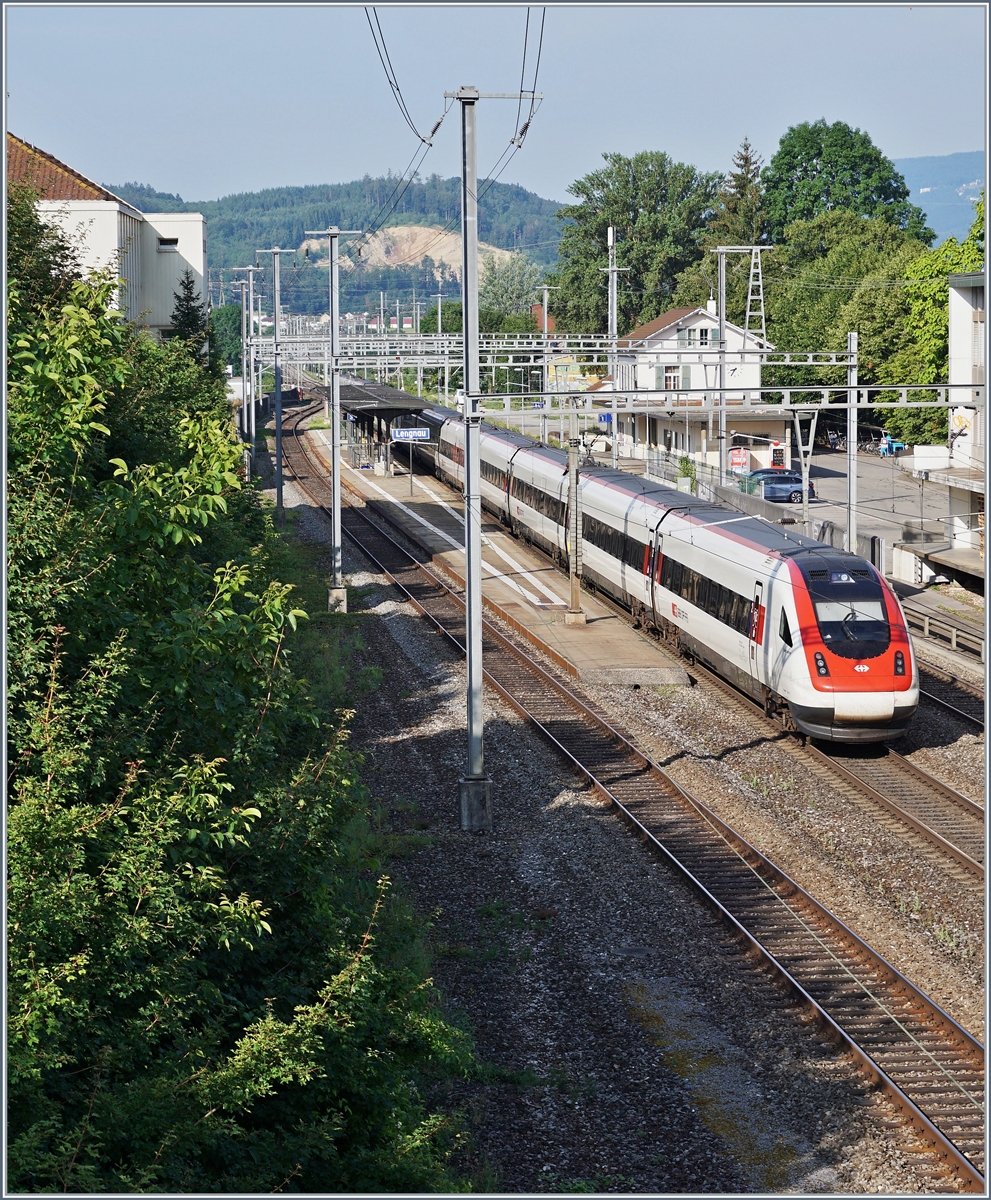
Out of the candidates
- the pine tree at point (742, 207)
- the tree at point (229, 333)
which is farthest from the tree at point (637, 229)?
the tree at point (229, 333)

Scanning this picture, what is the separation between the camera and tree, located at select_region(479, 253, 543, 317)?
484 ft

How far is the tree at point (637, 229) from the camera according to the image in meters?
104

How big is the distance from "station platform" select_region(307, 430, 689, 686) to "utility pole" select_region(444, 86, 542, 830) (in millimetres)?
7117

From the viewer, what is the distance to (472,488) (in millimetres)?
17141

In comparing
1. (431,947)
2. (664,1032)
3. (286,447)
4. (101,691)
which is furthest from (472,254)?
(286,447)

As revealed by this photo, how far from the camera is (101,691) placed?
7.48 m

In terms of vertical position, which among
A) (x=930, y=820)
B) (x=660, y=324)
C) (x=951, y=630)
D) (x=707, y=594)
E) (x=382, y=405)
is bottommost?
(x=930, y=820)

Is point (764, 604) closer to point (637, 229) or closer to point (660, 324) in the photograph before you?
point (660, 324)

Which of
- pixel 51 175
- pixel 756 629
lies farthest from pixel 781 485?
pixel 756 629

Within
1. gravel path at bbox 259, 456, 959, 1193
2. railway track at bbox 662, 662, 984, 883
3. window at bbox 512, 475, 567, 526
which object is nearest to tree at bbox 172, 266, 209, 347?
window at bbox 512, 475, 567, 526

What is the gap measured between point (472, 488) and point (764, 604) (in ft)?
17.7

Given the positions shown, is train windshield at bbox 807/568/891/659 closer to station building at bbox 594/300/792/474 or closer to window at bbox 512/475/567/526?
window at bbox 512/475/567/526

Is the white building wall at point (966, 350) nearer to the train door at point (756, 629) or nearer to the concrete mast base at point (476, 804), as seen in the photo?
the train door at point (756, 629)

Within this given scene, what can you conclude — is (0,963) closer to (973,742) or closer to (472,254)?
(472,254)
